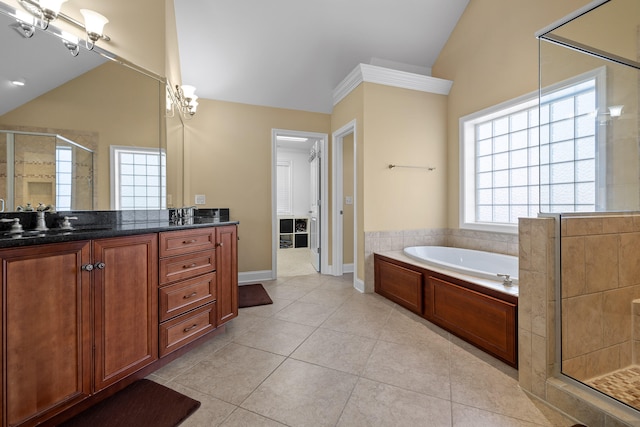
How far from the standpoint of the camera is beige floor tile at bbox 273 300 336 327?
100 inches

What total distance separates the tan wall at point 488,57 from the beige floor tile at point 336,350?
2.20 meters

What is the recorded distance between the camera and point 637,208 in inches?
66.1

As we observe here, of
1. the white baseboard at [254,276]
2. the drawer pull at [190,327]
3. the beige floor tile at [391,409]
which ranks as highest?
the drawer pull at [190,327]

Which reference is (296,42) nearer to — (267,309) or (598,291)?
(267,309)

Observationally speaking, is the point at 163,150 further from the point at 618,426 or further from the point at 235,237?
the point at 618,426

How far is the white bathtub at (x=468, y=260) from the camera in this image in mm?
2601

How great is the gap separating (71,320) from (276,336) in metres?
1.35

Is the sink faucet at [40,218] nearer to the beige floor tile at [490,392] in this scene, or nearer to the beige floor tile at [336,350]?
the beige floor tile at [336,350]

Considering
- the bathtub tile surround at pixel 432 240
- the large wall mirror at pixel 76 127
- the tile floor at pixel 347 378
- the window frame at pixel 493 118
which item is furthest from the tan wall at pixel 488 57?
the large wall mirror at pixel 76 127

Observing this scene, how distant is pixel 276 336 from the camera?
7.39 feet

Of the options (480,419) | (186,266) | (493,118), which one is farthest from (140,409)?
(493,118)

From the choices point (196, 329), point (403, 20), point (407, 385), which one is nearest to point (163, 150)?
point (196, 329)

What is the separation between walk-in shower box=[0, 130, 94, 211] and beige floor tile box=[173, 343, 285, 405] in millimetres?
1337

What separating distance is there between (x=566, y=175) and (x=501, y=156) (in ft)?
5.33
